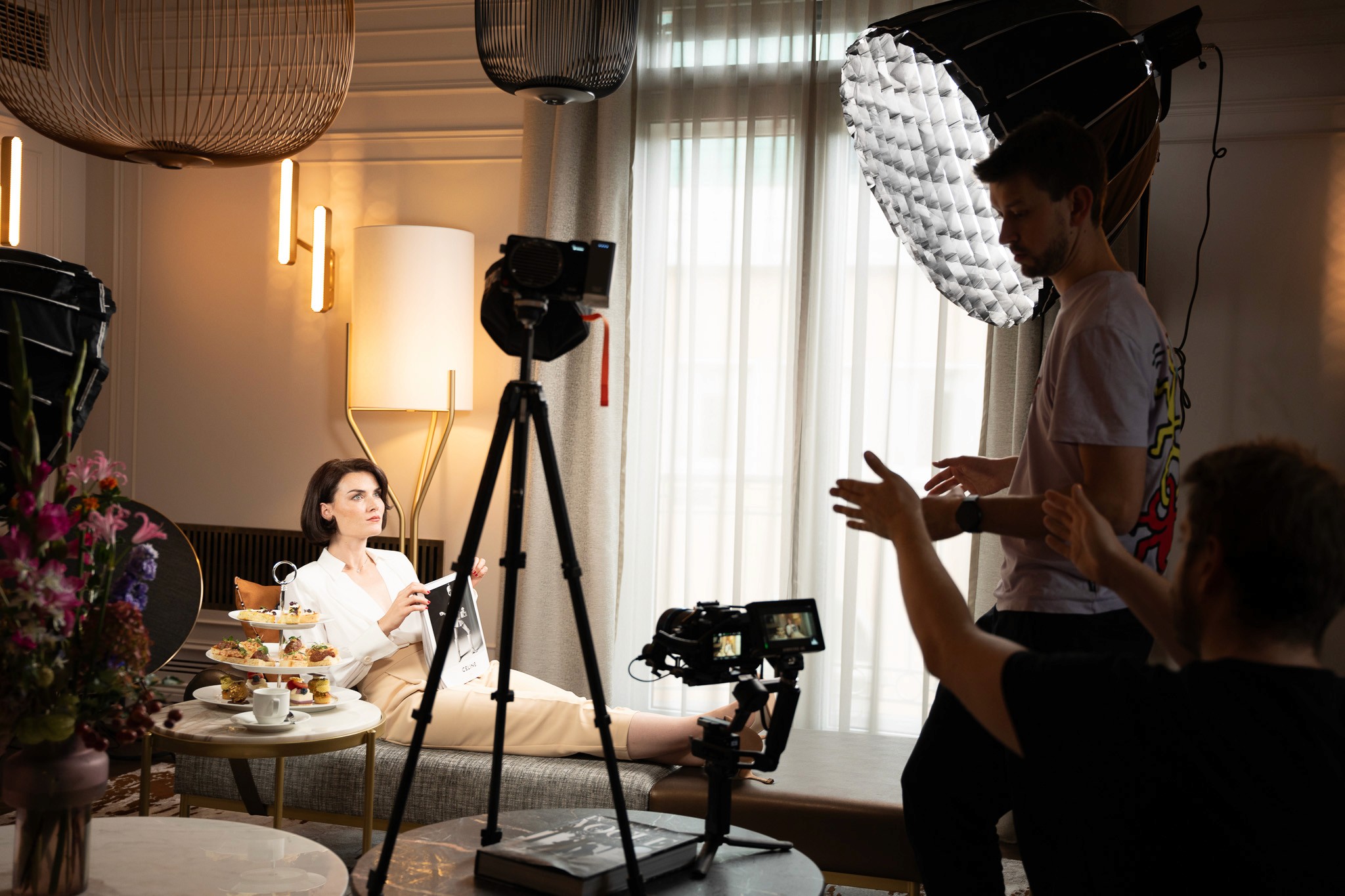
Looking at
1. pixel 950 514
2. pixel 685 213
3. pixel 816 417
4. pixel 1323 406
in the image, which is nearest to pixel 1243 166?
pixel 1323 406

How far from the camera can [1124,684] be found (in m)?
0.96

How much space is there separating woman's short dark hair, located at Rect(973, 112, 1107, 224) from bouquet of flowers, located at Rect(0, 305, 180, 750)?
4.11 ft

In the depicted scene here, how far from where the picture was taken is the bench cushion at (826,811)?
2.32 meters

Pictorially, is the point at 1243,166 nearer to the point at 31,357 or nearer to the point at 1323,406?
the point at 1323,406

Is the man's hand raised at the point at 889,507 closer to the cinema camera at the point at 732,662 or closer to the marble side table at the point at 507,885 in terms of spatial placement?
the cinema camera at the point at 732,662

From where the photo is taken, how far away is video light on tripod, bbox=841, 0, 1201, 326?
162 cm

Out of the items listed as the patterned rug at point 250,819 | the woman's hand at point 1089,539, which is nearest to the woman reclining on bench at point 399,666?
the patterned rug at point 250,819

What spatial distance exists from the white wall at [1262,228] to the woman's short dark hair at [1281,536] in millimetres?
2599

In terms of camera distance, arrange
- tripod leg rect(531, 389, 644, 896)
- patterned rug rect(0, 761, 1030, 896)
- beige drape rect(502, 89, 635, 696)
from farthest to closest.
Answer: beige drape rect(502, 89, 635, 696) < patterned rug rect(0, 761, 1030, 896) < tripod leg rect(531, 389, 644, 896)

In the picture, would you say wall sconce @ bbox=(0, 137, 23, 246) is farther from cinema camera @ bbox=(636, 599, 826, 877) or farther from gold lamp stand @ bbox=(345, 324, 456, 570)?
cinema camera @ bbox=(636, 599, 826, 877)

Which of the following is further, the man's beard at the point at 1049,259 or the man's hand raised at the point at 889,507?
the man's beard at the point at 1049,259

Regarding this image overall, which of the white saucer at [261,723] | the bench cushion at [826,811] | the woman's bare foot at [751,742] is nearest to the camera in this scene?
the bench cushion at [826,811]

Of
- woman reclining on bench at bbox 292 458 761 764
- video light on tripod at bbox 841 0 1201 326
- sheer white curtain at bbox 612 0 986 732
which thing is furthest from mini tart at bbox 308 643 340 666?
video light on tripod at bbox 841 0 1201 326

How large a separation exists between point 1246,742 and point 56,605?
1.25m
